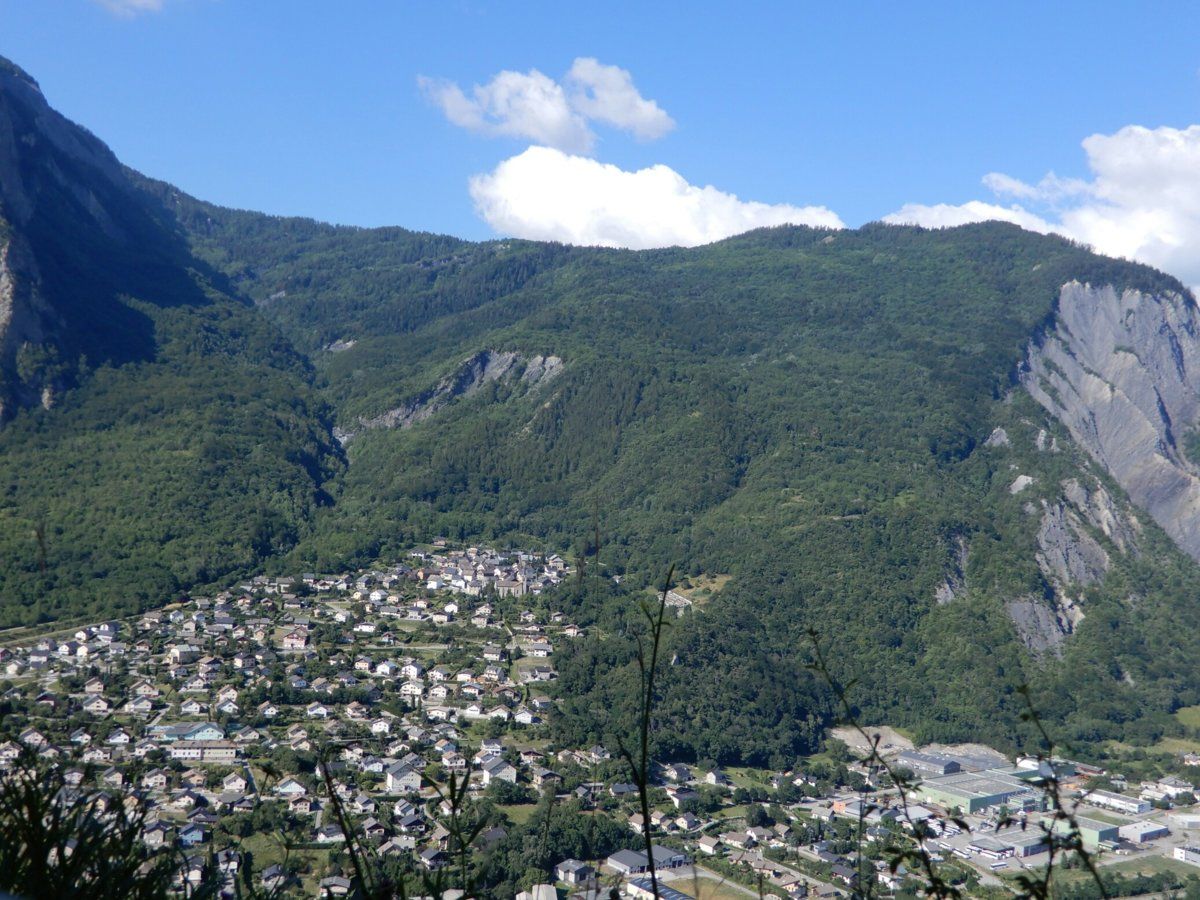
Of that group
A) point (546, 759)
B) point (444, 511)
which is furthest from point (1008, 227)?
point (546, 759)

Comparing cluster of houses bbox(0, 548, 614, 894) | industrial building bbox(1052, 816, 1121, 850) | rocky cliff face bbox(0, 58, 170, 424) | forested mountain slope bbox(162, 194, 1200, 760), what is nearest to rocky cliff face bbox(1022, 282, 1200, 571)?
forested mountain slope bbox(162, 194, 1200, 760)

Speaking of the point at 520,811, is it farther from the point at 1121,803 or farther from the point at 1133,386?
the point at 1133,386

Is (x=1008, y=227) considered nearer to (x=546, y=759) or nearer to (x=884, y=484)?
(x=884, y=484)

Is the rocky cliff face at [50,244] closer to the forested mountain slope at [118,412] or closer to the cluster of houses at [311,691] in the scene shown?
the forested mountain slope at [118,412]

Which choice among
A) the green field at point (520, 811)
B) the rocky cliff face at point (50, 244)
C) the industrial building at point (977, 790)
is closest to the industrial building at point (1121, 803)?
the industrial building at point (977, 790)

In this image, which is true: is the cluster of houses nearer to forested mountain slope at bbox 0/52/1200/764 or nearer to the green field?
the green field

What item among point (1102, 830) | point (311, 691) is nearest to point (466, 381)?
point (311, 691)
